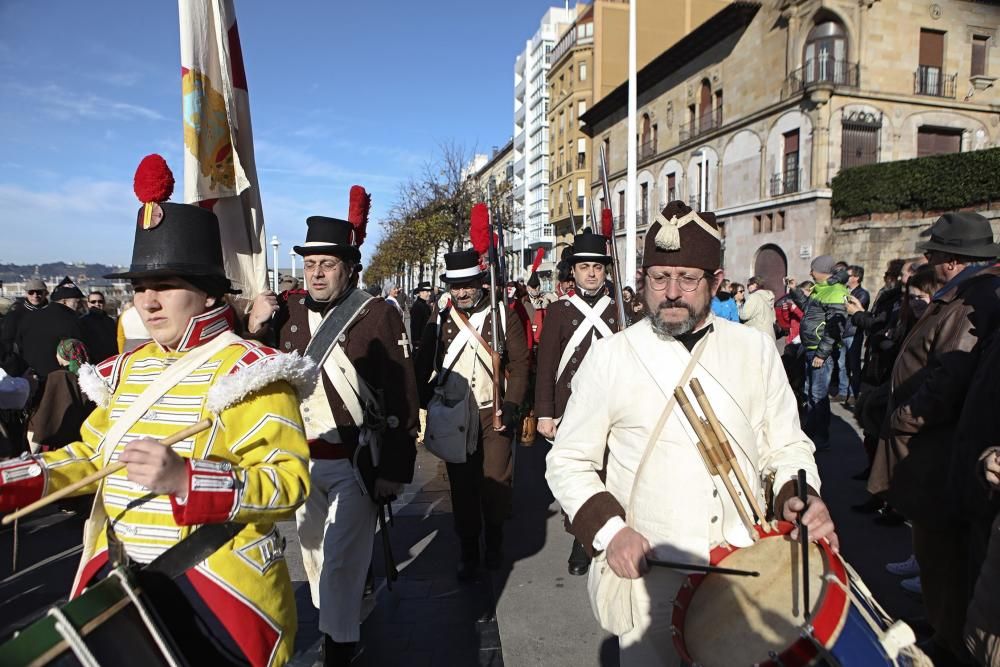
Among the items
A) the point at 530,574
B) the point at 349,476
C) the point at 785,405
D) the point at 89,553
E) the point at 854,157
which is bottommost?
the point at 530,574

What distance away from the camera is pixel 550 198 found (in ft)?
190

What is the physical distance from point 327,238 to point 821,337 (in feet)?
22.0

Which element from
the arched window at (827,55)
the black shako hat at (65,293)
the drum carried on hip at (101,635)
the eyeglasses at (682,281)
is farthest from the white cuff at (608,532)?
the arched window at (827,55)

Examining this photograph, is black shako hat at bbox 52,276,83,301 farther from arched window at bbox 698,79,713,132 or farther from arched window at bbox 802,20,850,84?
arched window at bbox 698,79,713,132

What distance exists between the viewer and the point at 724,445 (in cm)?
208

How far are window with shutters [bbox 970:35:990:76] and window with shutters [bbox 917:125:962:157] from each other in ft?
9.09

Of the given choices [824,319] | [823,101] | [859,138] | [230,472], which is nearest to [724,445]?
[230,472]

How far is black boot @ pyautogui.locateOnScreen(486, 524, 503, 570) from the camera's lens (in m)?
4.66

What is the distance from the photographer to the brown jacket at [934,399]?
3156mm

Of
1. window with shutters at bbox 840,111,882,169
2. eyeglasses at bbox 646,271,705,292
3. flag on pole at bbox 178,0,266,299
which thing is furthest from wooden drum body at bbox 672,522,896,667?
window with shutters at bbox 840,111,882,169

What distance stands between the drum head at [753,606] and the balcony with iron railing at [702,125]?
31.6 metres

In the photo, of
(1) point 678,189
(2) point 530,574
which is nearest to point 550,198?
(1) point 678,189

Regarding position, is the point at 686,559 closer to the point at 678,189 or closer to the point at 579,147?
the point at 678,189

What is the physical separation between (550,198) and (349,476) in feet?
185
